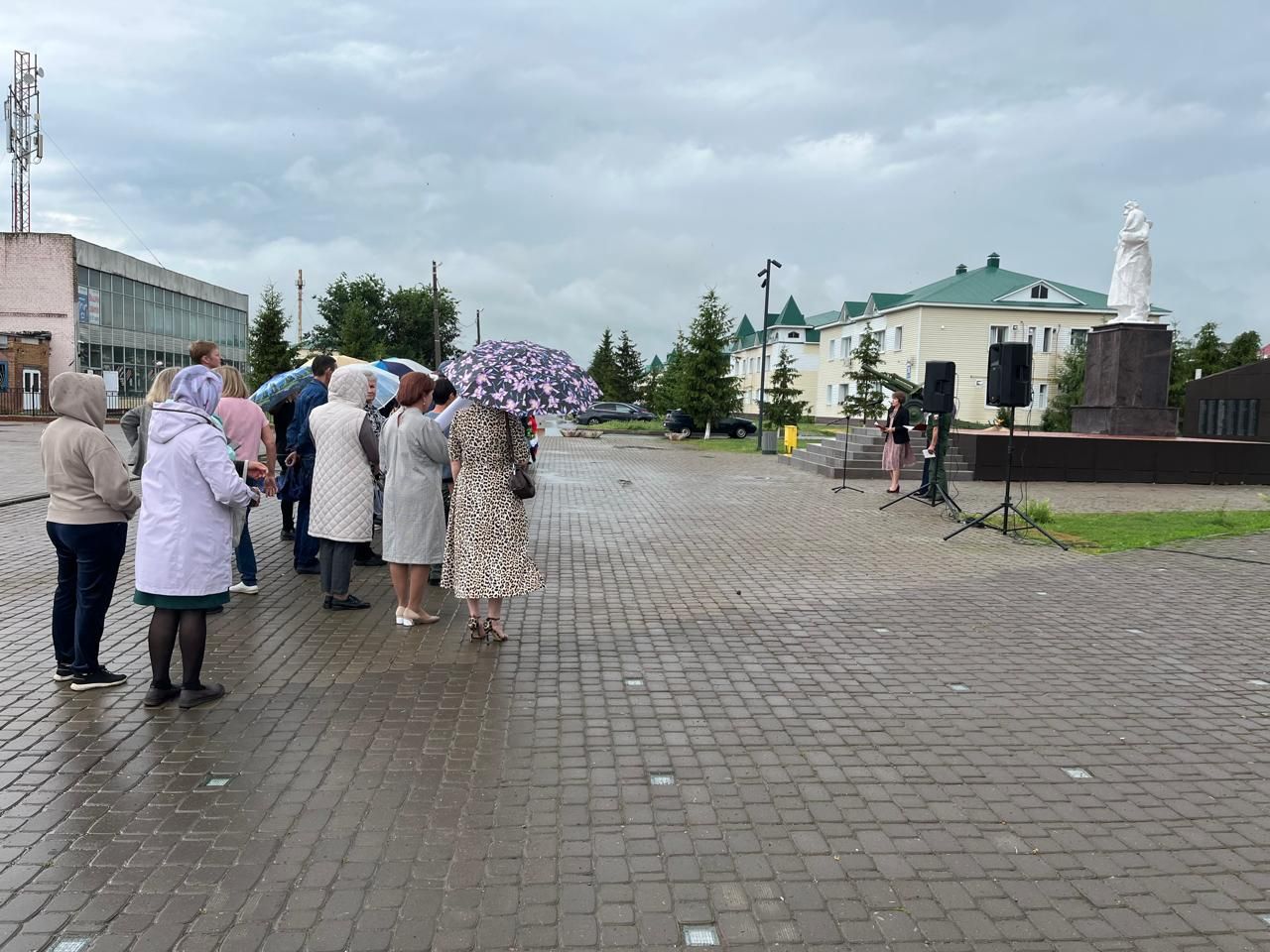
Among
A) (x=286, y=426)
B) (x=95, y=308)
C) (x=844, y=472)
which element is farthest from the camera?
(x=95, y=308)

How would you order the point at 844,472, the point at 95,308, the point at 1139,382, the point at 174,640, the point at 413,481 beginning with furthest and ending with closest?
the point at 95,308, the point at 1139,382, the point at 844,472, the point at 413,481, the point at 174,640

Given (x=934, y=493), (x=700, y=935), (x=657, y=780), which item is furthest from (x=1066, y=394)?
(x=700, y=935)

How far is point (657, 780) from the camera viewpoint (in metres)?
4.33

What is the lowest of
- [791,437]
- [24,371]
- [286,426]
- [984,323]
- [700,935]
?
[700,935]

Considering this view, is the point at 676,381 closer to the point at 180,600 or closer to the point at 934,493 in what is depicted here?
the point at 934,493

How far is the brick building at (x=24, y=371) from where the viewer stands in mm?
43438

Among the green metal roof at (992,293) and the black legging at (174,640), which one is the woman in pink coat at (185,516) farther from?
the green metal roof at (992,293)

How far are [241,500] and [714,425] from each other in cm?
3912

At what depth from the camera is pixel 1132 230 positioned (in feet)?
80.2

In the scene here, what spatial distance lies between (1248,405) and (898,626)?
2555 cm

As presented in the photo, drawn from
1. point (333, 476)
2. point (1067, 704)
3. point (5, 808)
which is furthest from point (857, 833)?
point (333, 476)

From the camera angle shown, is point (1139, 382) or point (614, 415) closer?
point (1139, 382)

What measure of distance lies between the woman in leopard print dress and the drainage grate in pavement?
3549mm

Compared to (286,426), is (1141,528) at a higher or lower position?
lower
